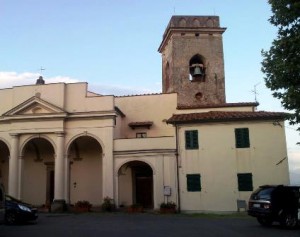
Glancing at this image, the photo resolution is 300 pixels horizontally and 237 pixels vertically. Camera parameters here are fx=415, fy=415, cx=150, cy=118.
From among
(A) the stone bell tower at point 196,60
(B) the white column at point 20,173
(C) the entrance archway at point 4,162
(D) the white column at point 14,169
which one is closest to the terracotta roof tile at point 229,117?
(A) the stone bell tower at point 196,60

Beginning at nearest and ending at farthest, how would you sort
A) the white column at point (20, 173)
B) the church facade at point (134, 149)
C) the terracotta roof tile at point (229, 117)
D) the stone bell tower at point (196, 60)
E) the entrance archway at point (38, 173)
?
the church facade at point (134, 149) < the terracotta roof tile at point (229, 117) < the white column at point (20, 173) < the entrance archway at point (38, 173) < the stone bell tower at point (196, 60)

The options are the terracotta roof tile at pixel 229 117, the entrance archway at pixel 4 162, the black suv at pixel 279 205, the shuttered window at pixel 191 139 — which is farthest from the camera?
the entrance archway at pixel 4 162

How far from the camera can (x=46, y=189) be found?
3225 cm

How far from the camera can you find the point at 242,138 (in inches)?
1099

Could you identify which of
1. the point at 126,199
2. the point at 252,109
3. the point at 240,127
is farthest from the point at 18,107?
the point at 252,109

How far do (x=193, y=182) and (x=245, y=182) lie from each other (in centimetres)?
340

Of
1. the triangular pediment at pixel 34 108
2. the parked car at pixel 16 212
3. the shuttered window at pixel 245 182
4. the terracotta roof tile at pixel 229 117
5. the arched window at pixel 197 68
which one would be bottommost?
the parked car at pixel 16 212

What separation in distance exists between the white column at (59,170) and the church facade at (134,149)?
68 mm

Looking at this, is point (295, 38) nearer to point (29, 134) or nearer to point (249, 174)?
point (249, 174)

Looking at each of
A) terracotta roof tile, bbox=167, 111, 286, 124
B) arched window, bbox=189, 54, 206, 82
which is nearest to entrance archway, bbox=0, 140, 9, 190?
terracotta roof tile, bbox=167, 111, 286, 124

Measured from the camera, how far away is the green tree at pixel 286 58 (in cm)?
1439

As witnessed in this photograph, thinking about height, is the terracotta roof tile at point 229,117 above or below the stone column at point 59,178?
above

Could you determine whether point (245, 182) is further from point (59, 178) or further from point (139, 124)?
point (59, 178)

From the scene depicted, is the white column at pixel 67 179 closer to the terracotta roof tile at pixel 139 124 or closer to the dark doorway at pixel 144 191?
the dark doorway at pixel 144 191
